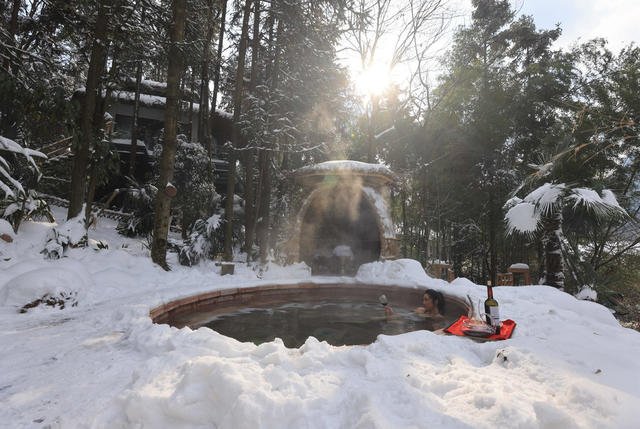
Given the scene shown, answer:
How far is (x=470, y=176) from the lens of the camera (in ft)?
42.1

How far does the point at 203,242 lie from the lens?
25.2 ft

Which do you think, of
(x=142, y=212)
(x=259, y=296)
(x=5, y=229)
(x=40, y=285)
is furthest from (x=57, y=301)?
(x=142, y=212)

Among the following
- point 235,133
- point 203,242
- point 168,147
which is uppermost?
point 235,133

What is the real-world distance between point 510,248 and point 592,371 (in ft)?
40.7

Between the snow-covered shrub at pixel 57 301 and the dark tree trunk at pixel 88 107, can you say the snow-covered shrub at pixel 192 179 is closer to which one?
the dark tree trunk at pixel 88 107

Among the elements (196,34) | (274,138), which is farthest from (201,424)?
(196,34)

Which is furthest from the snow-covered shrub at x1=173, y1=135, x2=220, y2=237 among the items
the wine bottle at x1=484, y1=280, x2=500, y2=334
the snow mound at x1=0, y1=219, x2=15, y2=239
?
the wine bottle at x1=484, y1=280, x2=500, y2=334

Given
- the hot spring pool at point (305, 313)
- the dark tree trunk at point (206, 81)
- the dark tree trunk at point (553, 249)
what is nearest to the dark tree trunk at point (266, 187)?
the dark tree trunk at point (206, 81)

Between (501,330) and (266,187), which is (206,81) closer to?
(266,187)

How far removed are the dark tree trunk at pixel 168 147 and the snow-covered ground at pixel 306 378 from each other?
9.97ft

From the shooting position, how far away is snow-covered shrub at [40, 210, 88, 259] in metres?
5.24

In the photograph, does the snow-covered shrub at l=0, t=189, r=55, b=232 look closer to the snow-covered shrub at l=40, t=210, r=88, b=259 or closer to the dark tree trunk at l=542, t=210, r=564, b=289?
the snow-covered shrub at l=40, t=210, r=88, b=259

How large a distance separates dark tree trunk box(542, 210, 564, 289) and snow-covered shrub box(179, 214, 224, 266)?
26.6 ft

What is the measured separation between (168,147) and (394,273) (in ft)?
20.1
